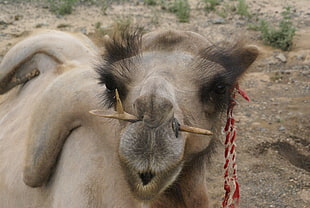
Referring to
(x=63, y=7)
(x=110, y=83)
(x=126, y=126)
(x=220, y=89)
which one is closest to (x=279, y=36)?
(x=63, y=7)

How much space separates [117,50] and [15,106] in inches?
65.0

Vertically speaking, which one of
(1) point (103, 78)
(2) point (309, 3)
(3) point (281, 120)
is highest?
(1) point (103, 78)

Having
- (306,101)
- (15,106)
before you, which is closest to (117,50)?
(15,106)

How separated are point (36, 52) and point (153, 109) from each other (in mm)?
1951

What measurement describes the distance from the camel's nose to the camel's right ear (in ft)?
4.86

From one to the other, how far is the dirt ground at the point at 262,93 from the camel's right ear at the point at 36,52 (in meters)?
0.49

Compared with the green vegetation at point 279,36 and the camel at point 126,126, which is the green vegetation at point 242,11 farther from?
the camel at point 126,126

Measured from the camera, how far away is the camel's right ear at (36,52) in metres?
3.10

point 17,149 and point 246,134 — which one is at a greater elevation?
point 17,149

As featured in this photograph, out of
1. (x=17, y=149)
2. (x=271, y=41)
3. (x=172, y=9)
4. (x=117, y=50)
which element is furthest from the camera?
(x=172, y=9)

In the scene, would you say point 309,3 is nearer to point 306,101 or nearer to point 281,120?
point 306,101

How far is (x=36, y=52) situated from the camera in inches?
128

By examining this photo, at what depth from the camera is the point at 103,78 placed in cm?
196

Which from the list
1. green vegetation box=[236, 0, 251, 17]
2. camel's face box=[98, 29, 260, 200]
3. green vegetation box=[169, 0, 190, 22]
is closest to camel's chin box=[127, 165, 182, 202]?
camel's face box=[98, 29, 260, 200]
